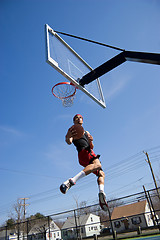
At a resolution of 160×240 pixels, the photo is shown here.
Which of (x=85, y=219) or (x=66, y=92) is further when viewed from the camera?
(x=85, y=219)

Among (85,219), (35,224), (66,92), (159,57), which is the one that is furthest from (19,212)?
(159,57)

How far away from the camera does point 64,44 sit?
491 cm

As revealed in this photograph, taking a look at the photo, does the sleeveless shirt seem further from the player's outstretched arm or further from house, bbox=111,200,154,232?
house, bbox=111,200,154,232

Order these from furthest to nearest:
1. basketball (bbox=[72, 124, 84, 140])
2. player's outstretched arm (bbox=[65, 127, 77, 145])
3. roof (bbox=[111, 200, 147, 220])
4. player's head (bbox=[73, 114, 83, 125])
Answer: roof (bbox=[111, 200, 147, 220]) → player's head (bbox=[73, 114, 83, 125]) → basketball (bbox=[72, 124, 84, 140]) → player's outstretched arm (bbox=[65, 127, 77, 145])

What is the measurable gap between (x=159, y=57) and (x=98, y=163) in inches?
92.6

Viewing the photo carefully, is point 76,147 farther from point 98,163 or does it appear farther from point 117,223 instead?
point 117,223

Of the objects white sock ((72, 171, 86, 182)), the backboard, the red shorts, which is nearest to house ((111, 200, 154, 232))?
the backboard

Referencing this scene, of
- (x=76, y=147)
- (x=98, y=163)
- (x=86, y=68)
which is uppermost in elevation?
(x=86, y=68)

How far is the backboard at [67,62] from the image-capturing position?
4192 mm

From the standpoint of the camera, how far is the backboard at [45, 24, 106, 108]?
4192mm

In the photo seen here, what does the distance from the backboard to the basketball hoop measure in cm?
43

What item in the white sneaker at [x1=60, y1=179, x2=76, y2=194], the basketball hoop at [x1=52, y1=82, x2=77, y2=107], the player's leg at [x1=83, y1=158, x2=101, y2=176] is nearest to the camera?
the white sneaker at [x1=60, y1=179, x2=76, y2=194]

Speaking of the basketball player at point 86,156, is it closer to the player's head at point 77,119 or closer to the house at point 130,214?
the player's head at point 77,119

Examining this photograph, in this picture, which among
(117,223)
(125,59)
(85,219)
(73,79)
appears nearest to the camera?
(125,59)
